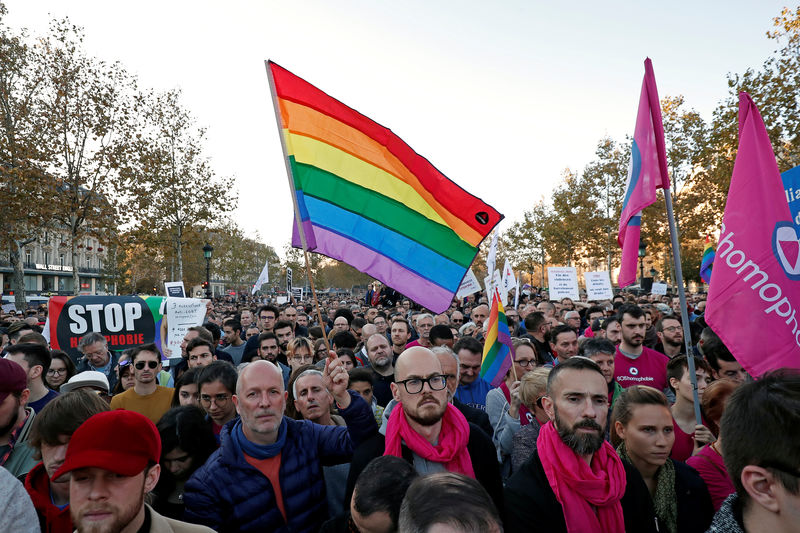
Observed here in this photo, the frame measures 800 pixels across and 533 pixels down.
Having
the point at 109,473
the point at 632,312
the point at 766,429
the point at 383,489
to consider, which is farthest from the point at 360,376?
the point at 766,429

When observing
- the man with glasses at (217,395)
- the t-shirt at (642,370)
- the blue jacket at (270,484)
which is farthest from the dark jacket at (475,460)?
the t-shirt at (642,370)

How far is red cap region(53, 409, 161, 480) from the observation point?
200 centimetres

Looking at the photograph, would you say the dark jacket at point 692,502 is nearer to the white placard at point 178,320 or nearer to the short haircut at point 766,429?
the short haircut at point 766,429

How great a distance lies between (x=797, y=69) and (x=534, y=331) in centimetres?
1419

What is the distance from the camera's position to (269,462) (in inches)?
122

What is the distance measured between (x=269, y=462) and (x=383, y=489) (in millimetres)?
1031

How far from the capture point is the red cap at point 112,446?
6.55ft

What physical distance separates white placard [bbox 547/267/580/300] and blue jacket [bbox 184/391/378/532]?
1382 centimetres

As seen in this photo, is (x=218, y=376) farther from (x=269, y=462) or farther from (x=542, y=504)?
(x=542, y=504)

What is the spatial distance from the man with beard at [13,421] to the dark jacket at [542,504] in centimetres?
266

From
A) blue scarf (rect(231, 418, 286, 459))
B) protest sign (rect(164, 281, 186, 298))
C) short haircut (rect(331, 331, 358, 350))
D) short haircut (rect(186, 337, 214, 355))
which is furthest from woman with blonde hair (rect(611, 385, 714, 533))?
protest sign (rect(164, 281, 186, 298))

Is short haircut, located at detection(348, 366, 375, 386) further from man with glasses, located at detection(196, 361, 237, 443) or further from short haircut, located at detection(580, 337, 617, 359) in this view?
short haircut, located at detection(580, 337, 617, 359)

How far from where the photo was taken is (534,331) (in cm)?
788

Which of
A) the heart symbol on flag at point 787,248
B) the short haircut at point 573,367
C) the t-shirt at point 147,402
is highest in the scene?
the heart symbol on flag at point 787,248
